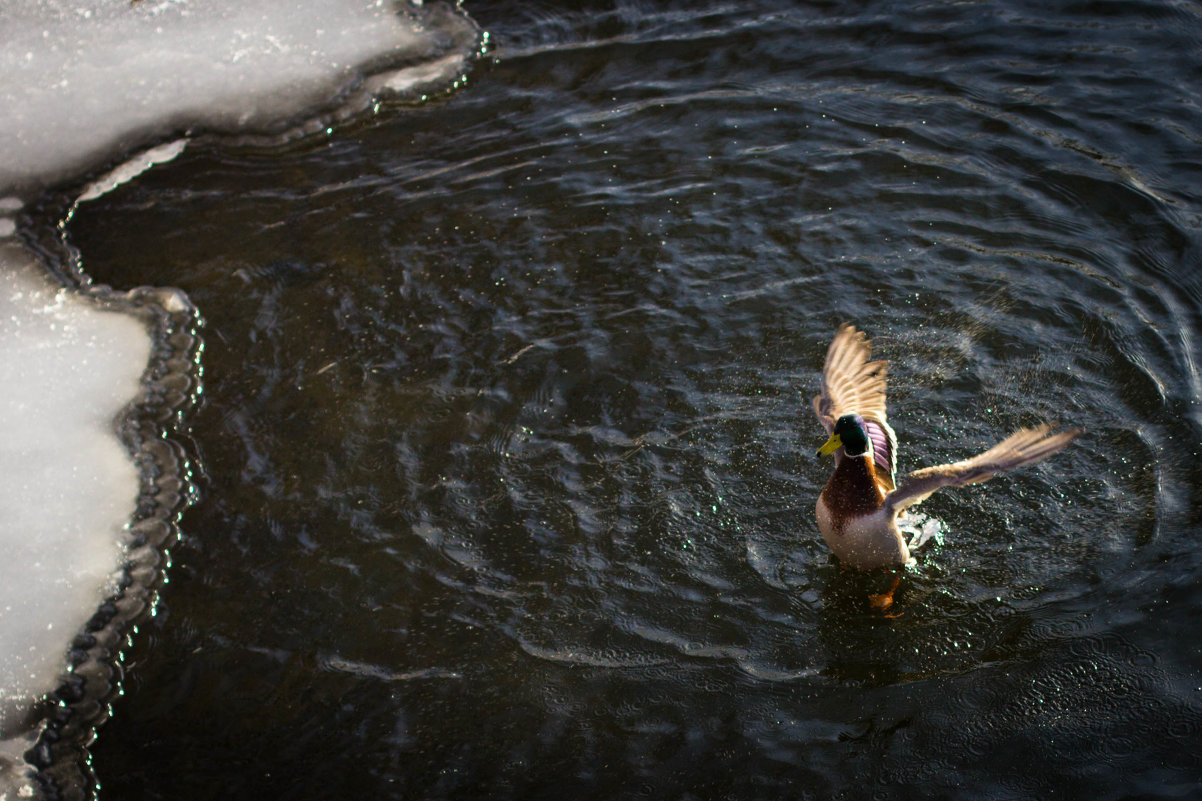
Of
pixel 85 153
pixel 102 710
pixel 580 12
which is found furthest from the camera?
pixel 580 12

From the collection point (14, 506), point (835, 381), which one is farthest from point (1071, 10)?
point (14, 506)

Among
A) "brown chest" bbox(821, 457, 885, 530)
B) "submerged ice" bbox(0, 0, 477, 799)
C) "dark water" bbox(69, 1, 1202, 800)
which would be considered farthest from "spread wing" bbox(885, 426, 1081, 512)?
"submerged ice" bbox(0, 0, 477, 799)

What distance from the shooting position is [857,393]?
4.32 meters

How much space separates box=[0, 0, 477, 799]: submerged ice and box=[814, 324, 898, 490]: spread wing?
303cm

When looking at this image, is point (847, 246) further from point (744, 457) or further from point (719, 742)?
point (719, 742)

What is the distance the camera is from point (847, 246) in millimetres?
5457

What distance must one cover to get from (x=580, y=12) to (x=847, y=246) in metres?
3.15

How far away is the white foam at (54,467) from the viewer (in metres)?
4.16

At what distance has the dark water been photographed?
3.63 m

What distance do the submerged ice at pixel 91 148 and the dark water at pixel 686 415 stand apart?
34cm

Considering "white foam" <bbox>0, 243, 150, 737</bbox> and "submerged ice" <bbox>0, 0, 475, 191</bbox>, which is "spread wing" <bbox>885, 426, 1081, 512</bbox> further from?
"submerged ice" <bbox>0, 0, 475, 191</bbox>

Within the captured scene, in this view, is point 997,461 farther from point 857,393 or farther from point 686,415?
point 686,415

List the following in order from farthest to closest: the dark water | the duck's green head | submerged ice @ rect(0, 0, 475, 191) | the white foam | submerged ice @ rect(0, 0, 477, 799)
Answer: submerged ice @ rect(0, 0, 475, 191) < submerged ice @ rect(0, 0, 477, 799) < the white foam < the duck's green head < the dark water

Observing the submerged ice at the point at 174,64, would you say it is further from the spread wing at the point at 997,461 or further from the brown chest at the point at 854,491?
the spread wing at the point at 997,461
